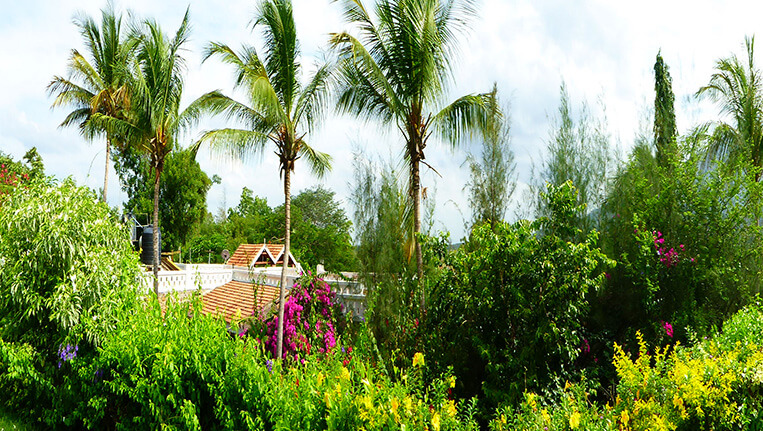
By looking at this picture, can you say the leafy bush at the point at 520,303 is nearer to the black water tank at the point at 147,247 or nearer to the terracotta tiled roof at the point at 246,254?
the black water tank at the point at 147,247

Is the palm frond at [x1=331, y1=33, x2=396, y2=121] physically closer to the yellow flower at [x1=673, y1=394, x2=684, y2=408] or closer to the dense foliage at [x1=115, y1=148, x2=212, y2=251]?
the yellow flower at [x1=673, y1=394, x2=684, y2=408]

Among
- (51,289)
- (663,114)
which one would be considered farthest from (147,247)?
(663,114)

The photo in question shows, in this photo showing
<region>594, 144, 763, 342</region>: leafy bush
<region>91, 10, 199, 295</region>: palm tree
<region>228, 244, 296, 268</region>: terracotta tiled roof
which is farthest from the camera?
<region>228, 244, 296, 268</region>: terracotta tiled roof

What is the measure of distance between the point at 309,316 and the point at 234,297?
5828mm

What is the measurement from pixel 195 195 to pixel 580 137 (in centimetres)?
2482

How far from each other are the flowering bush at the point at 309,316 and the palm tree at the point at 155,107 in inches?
155

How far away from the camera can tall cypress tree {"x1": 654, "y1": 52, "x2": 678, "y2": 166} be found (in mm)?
8203

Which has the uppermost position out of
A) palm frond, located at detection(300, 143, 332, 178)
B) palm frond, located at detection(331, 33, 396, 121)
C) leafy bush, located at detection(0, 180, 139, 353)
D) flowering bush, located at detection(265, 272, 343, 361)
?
palm frond, located at detection(331, 33, 396, 121)

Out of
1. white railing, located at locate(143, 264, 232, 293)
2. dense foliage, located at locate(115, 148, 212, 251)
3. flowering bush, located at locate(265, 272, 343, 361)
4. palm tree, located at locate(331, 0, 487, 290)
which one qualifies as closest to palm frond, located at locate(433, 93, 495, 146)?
palm tree, located at locate(331, 0, 487, 290)

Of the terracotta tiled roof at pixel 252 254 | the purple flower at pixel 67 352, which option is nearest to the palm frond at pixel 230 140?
the purple flower at pixel 67 352

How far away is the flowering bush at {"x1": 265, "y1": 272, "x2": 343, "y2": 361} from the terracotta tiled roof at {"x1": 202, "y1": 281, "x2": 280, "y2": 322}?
→ 7.89ft

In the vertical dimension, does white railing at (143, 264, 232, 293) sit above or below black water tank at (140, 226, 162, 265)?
below

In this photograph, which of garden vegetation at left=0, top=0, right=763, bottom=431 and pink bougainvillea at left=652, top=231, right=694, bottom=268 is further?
pink bougainvillea at left=652, top=231, right=694, bottom=268

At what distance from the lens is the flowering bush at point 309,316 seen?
9.93 metres
